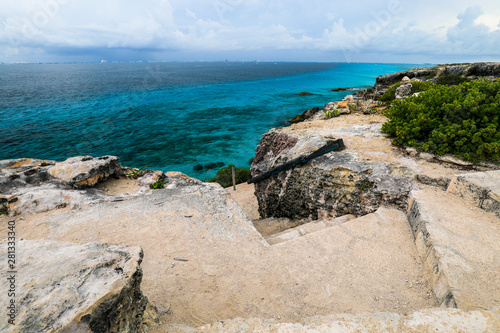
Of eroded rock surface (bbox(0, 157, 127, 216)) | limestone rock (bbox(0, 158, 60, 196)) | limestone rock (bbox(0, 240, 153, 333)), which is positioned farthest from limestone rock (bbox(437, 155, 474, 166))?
limestone rock (bbox(0, 158, 60, 196))

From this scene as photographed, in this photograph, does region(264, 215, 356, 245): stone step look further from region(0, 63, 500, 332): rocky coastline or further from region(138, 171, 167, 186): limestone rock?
region(138, 171, 167, 186): limestone rock

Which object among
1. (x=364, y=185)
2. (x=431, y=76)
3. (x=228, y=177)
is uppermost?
(x=431, y=76)

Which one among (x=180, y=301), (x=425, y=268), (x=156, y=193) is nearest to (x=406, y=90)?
(x=425, y=268)

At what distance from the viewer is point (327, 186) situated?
664 cm

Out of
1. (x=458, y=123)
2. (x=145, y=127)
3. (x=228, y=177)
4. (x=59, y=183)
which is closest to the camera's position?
(x=458, y=123)

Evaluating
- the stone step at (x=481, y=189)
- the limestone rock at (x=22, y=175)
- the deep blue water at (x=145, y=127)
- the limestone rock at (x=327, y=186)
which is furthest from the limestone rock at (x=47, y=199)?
the deep blue water at (x=145, y=127)

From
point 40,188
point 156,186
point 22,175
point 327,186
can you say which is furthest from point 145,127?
point 327,186

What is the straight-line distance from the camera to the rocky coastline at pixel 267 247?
225 centimetres

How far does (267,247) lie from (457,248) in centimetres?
308

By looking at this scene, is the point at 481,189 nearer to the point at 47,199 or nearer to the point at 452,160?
the point at 452,160

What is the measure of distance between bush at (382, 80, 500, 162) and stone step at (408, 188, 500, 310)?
2317 millimetres

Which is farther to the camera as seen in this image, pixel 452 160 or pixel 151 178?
pixel 151 178

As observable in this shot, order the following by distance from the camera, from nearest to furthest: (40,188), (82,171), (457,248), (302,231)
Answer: (457,248) < (302,231) < (40,188) < (82,171)

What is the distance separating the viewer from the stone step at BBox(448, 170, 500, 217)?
4215 mm
